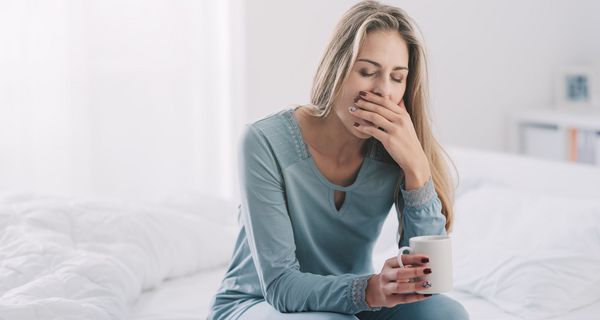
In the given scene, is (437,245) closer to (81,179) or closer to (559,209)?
(559,209)

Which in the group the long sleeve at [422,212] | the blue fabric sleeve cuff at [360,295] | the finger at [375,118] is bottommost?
the blue fabric sleeve cuff at [360,295]

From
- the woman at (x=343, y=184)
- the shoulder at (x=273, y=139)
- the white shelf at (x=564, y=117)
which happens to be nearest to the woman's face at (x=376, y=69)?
the woman at (x=343, y=184)

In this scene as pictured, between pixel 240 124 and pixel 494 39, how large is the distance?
1217 millimetres

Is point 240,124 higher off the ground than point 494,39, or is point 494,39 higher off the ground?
point 494,39

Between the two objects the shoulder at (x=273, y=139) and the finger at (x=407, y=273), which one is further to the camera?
the shoulder at (x=273, y=139)

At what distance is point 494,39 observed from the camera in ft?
12.5

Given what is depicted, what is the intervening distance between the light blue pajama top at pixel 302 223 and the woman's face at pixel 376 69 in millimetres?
132

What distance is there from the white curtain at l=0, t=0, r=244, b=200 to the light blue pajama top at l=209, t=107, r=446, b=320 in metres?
1.71

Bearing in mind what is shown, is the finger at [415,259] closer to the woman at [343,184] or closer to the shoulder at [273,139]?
the woman at [343,184]

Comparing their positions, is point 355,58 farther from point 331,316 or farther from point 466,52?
point 466,52

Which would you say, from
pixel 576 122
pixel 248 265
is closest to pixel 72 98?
pixel 248 265

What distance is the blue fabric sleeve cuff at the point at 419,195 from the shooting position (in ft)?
5.30

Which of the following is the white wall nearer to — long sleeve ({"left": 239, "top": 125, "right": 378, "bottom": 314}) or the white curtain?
the white curtain

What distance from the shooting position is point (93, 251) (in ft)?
6.70
